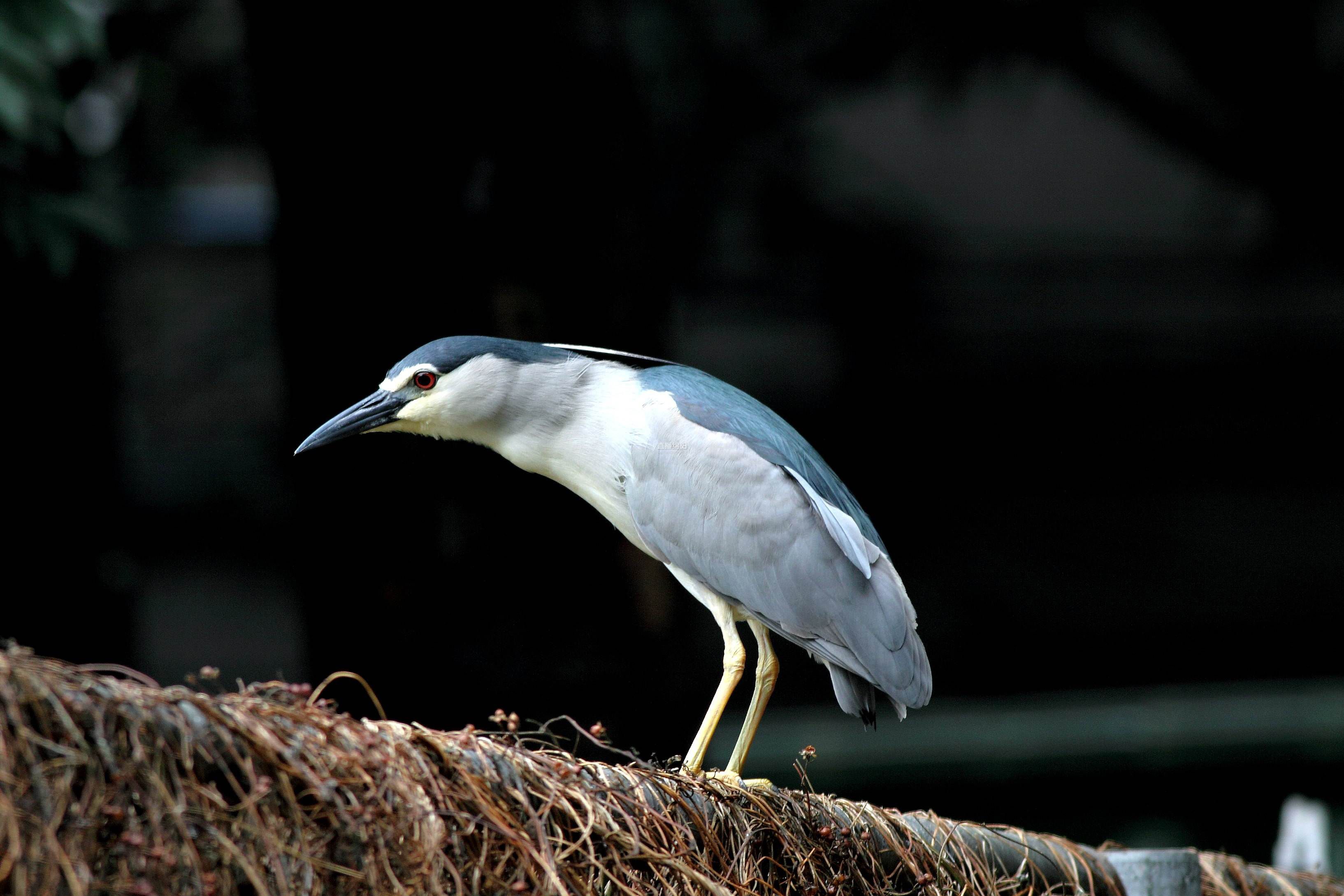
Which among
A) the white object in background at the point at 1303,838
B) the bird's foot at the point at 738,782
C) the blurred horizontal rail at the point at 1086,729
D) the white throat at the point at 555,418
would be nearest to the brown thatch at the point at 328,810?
the bird's foot at the point at 738,782

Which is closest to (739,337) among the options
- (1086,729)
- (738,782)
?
(1086,729)

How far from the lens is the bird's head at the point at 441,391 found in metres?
2.63

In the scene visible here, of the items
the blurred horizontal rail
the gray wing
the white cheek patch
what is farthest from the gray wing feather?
the blurred horizontal rail

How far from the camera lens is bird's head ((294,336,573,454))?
2.63 meters

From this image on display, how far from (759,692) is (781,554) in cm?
27

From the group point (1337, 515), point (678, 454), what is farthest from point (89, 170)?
point (1337, 515)

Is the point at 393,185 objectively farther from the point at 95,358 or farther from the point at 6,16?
the point at 95,358

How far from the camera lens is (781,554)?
249 cm

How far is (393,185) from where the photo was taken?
3500 millimetres

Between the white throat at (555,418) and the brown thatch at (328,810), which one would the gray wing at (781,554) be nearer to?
the white throat at (555,418)

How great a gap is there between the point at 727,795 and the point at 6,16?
2.46m

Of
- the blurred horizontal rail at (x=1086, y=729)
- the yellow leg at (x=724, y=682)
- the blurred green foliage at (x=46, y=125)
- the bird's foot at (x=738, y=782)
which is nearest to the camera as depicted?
the bird's foot at (x=738, y=782)

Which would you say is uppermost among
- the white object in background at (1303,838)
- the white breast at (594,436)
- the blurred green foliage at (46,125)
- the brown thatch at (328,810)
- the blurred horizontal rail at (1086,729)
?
the blurred green foliage at (46,125)

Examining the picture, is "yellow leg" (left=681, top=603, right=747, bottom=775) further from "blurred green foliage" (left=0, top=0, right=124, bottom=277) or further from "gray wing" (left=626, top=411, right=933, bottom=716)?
"blurred green foliage" (left=0, top=0, right=124, bottom=277)
